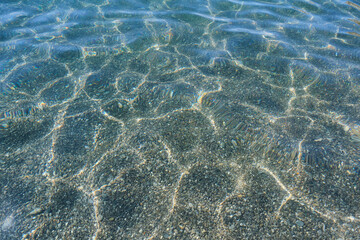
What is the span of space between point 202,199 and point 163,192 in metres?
0.44

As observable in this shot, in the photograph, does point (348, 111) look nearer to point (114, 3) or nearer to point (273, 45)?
point (273, 45)

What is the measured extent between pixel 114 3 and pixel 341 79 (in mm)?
6619

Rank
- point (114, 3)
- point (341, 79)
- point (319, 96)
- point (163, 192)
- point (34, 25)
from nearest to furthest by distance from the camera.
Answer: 1. point (163, 192)
2. point (319, 96)
3. point (341, 79)
4. point (34, 25)
5. point (114, 3)

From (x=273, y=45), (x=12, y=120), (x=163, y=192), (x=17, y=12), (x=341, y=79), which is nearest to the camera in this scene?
(x=163, y=192)

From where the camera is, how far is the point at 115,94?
339 centimetres

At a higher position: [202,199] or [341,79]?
[341,79]

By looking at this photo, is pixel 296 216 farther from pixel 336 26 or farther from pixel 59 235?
pixel 336 26

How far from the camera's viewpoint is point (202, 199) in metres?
2.11

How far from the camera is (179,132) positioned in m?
2.74

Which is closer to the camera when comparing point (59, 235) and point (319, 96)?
point (59, 235)

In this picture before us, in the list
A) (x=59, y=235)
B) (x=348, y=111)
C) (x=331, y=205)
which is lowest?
(x=59, y=235)

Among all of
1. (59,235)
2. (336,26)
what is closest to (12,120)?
(59,235)

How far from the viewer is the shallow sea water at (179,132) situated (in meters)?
1.99

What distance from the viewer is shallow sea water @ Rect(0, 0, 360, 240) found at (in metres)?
1.99
